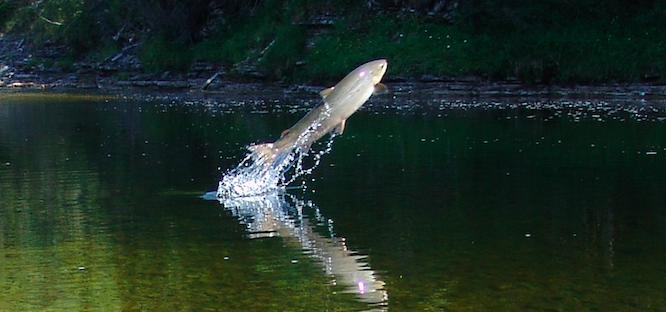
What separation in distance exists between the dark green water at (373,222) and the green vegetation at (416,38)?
51.1ft

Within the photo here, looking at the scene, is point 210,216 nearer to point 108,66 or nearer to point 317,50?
point 317,50

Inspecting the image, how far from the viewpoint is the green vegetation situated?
137ft

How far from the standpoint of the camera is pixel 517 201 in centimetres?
1508

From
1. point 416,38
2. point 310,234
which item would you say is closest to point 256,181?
point 310,234

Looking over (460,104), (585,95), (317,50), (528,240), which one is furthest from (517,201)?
(317,50)

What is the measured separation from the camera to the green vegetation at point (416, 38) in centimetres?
4191

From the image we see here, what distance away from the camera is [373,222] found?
13.7 metres

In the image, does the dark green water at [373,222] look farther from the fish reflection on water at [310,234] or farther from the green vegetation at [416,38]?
the green vegetation at [416,38]

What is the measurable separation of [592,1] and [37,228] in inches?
1353

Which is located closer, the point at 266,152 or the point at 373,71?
the point at 373,71

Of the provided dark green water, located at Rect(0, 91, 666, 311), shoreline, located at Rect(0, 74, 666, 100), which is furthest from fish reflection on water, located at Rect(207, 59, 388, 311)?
shoreline, located at Rect(0, 74, 666, 100)

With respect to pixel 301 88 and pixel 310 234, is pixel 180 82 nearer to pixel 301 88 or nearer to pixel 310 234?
pixel 301 88

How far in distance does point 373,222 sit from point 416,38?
32.8m

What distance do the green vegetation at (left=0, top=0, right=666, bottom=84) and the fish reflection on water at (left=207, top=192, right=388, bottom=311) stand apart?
2712cm
